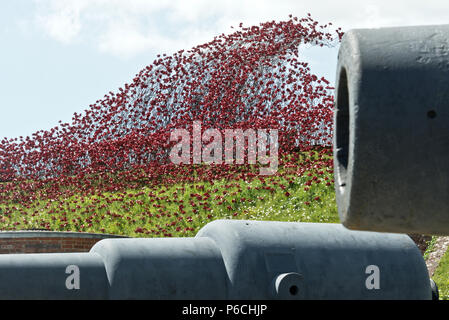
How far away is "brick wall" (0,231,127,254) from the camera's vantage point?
344 inches

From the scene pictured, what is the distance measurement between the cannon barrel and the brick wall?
5.25m

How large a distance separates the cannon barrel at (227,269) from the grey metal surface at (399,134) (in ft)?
4.94

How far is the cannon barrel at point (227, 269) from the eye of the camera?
3.40 metres

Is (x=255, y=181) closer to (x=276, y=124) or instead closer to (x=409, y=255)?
(x=276, y=124)

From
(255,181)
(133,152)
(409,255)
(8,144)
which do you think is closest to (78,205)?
Result: (133,152)

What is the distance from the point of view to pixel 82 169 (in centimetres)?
1727

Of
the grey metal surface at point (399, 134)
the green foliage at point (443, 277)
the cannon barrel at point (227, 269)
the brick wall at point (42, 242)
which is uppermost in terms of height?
the grey metal surface at point (399, 134)

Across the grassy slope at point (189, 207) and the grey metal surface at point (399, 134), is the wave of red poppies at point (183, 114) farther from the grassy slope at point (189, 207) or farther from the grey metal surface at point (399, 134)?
the grey metal surface at point (399, 134)

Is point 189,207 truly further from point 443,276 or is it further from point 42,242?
point 443,276

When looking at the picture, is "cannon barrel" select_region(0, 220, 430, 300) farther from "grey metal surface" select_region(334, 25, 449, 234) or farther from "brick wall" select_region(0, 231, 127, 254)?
"brick wall" select_region(0, 231, 127, 254)

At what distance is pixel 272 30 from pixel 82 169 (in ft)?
24.9

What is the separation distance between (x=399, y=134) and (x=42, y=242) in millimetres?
7540

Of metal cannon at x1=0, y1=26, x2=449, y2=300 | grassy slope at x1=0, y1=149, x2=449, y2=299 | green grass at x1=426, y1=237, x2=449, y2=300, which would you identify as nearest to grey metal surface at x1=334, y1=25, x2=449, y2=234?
metal cannon at x1=0, y1=26, x2=449, y2=300

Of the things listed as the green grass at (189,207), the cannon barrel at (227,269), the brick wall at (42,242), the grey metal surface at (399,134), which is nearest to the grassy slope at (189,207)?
the green grass at (189,207)
